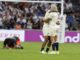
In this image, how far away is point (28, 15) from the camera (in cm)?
3469

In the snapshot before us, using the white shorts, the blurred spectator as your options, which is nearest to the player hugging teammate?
the white shorts

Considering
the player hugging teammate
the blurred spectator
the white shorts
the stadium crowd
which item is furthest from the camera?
the blurred spectator

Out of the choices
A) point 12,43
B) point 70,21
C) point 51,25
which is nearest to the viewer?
point 51,25

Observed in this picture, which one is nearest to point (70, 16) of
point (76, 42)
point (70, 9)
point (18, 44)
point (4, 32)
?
point (70, 9)

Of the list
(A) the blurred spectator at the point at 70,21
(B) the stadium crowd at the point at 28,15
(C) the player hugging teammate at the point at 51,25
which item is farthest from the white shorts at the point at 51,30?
(A) the blurred spectator at the point at 70,21

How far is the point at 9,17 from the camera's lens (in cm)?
3397

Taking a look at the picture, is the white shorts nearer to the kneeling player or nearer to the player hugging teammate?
the player hugging teammate

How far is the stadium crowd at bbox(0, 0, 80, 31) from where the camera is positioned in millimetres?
33750

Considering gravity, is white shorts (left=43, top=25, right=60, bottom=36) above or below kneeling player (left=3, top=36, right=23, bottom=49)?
above

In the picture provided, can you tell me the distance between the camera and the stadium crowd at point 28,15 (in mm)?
33750

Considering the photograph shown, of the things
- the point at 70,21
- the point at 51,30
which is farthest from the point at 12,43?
the point at 70,21

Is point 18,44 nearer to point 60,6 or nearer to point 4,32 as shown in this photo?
point 4,32

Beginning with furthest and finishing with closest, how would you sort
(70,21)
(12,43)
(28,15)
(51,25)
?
(70,21), (28,15), (12,43), (51,25)

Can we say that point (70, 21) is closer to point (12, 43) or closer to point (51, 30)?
point (12, 43)
